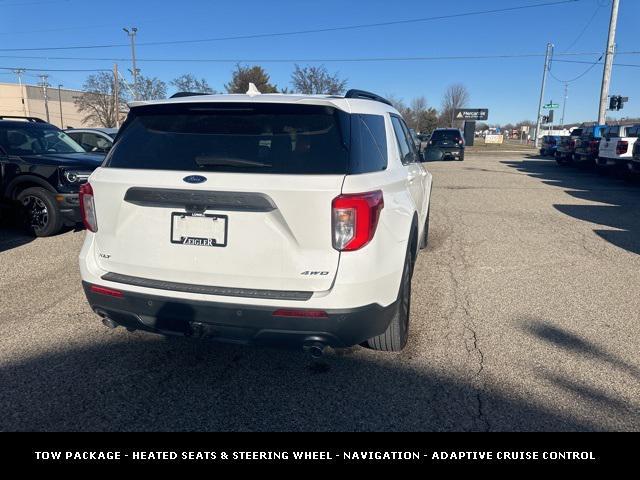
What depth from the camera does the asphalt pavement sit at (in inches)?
107

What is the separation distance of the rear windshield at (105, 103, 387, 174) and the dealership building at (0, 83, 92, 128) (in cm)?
8722

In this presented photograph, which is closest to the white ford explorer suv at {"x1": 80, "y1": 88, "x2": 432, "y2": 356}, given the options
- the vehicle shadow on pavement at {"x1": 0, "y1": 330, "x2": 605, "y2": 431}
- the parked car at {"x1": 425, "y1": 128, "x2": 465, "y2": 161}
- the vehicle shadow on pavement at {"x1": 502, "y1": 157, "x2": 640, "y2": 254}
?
the vehicle shadow on pavement at {"x1": 0, "y1": 330, "x2": 605, "y2": 431}

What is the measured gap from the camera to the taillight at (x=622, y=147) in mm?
Answer: 14320

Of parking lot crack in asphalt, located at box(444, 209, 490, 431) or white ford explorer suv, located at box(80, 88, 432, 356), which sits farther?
parking lot crack in asphalt, located at box(444, 209, 490, 431)

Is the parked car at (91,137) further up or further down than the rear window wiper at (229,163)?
further up

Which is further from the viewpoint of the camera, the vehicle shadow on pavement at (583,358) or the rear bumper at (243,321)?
the vehicle shadow on pavement at (583,358)

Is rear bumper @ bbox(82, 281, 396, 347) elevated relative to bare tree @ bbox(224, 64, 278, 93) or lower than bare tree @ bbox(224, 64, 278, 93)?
lower

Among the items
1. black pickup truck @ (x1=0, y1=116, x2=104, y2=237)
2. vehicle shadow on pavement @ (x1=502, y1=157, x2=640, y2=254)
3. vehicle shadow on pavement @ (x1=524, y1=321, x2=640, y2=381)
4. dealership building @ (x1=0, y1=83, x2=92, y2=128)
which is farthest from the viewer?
dealership building @ (x1=0, y1=83, x2=92, y2=128)

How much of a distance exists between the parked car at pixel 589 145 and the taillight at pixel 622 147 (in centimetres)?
361

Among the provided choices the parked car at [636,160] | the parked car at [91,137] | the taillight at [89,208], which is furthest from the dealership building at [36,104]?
the taillight at [89,208]

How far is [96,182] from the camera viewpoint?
9.11ft

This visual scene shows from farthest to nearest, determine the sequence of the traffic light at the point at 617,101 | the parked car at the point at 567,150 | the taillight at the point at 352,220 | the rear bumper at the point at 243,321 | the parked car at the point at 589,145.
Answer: the traffic light at the point at 617,101 < the parked car at the point at 567,150 < the parked car at the point at 589,145 < the rear bumper at the point at 243,321 < the taillight at the point at 352,220

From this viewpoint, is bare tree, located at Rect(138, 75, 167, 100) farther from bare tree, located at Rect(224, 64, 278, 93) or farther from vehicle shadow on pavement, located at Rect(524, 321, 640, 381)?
vehicle shadow on pavement, located at Rect(524, 321, 640, 381)

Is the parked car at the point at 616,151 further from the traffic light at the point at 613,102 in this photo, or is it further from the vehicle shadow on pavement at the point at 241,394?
the vehicle shadow on pavement at the point at 241,394
